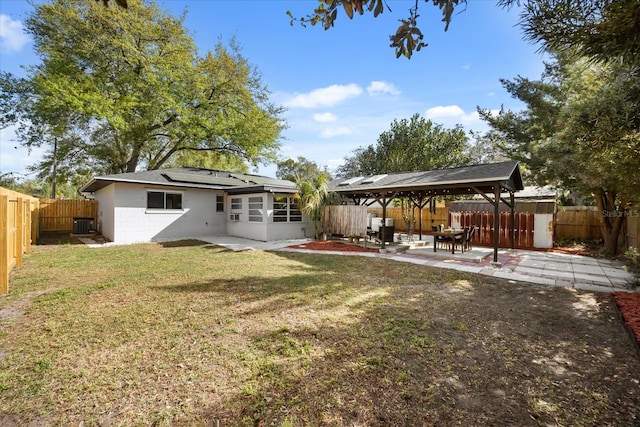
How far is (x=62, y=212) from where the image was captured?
15789 millimetres

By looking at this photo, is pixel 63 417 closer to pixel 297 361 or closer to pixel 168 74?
pixel 297 361

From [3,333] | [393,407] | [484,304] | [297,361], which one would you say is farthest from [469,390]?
[3,333]

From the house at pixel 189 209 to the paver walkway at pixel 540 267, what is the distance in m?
2.61

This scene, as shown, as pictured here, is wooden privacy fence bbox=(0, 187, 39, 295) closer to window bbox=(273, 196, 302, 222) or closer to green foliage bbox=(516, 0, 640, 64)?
window bbox=(273, 196, 302, 222)

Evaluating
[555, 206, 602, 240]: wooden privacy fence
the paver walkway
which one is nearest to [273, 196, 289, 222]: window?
the paver walkway

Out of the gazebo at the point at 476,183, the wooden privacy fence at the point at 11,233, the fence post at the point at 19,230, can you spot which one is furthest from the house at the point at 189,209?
the fence post at the point at 19,230

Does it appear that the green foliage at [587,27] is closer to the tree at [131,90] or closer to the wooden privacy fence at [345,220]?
the wooden privacy fence at [345,220]

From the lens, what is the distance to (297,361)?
9.74ft

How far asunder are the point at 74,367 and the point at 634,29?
6.50m

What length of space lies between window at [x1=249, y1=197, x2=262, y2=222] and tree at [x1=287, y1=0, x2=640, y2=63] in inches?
438

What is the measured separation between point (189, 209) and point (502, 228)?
14668mm

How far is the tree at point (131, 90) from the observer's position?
15.9 m

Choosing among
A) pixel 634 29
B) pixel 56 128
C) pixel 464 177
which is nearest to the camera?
pixel 634 29

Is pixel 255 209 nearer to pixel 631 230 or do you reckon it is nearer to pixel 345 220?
pixel 345 220
